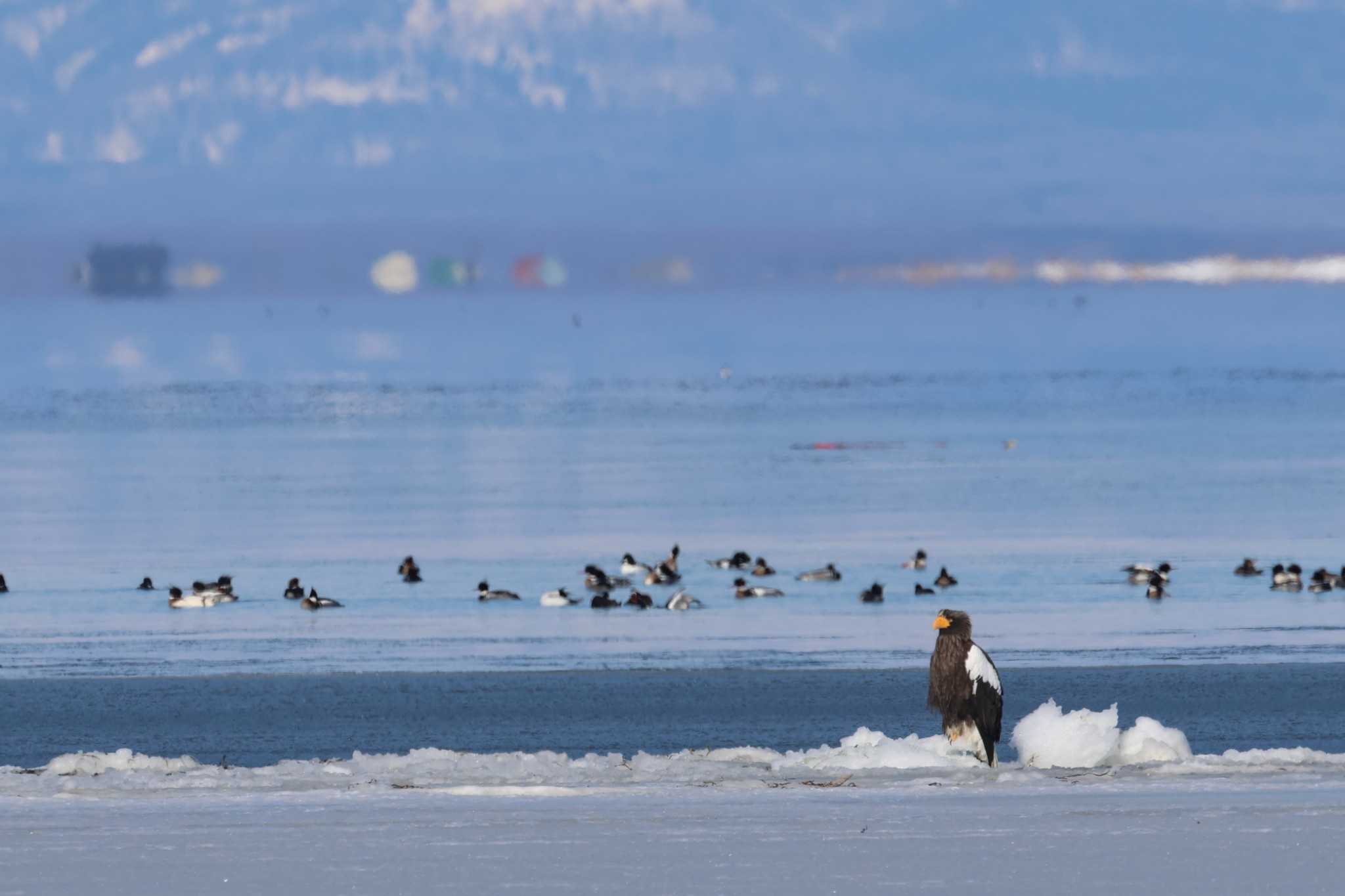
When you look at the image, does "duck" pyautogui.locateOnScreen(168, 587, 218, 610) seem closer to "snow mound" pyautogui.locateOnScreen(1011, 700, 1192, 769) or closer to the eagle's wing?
the eagle's wing

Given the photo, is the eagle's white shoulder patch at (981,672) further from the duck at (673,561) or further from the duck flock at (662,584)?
the duck at (673,561)

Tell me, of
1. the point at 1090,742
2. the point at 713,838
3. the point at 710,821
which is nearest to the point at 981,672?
the point at 1090,742

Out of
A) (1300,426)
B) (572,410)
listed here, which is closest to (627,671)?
(1300,426)

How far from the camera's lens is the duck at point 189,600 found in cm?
2780

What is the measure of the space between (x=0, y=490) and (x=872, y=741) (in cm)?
4377

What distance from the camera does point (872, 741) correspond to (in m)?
13.6

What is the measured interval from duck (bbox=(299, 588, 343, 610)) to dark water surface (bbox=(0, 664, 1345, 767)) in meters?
5.88

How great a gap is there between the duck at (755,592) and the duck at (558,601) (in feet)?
6.70

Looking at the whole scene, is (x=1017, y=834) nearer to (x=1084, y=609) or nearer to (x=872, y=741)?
(x=872, y=741)

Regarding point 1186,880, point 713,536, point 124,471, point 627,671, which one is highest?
point 124,471

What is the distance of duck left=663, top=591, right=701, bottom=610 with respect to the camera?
90.6ft

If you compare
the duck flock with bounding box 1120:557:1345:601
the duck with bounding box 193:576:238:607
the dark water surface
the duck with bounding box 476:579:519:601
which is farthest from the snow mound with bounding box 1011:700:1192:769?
the duck with bounding box 193:576:238:607

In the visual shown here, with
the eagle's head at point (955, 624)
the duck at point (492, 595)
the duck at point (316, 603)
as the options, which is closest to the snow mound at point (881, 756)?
the eagle's head at point (955, 624)

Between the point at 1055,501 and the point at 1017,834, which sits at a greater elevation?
the point at 1055,501
